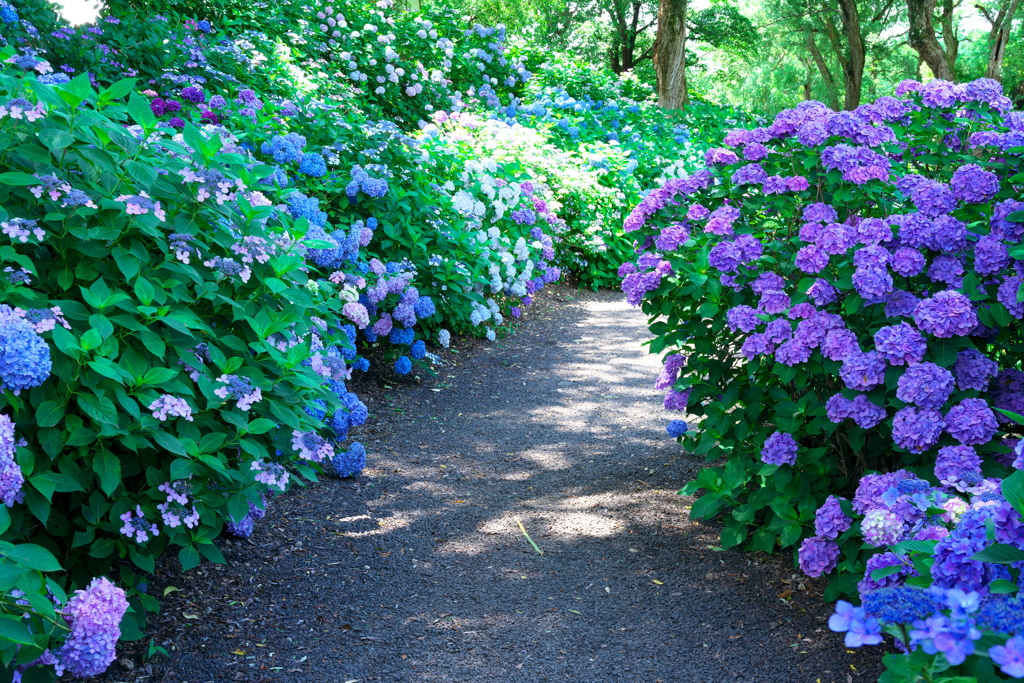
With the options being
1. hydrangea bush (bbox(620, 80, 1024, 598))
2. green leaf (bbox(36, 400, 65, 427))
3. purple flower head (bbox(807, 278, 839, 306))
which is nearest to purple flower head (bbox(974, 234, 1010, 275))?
hydrangea bush (bbox(620, 80, 1024, 598))

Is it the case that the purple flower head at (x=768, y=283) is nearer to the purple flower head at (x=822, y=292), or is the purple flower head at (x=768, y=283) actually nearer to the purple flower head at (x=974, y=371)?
the purple flower head at (x=822, y=292)

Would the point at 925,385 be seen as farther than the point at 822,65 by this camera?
No

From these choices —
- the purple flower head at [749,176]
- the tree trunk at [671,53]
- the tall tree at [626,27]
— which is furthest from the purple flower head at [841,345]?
the tall tree at [626,27]

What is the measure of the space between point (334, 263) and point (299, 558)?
185 centimetres

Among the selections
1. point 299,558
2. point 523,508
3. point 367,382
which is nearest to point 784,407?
point 523,508

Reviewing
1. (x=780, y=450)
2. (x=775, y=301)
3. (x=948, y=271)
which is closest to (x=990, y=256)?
(x=948, y=271)

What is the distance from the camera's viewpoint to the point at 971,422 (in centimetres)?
225

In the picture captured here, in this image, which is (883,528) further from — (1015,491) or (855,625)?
(855,625)

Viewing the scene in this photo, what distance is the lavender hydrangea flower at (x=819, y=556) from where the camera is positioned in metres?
2.57

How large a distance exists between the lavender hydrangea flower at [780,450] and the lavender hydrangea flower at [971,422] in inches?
21.1

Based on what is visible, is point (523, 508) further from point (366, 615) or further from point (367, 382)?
point (367, 382)

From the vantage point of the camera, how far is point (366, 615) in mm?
2725

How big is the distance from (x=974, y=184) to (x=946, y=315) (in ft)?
1.75

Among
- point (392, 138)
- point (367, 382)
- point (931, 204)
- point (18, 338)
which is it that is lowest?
point (367, 382)
